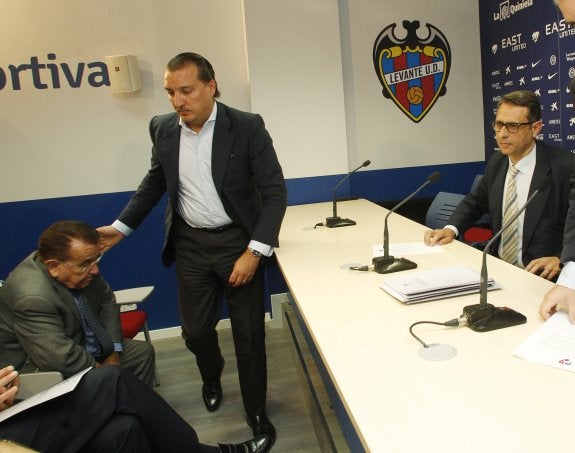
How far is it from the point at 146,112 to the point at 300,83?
116 cm

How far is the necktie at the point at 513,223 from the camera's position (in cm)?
250

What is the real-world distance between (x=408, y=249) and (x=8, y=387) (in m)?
1.70

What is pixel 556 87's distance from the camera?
11.0 feet

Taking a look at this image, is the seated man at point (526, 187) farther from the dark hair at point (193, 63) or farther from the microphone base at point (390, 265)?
the dark hair at point (193, 63)

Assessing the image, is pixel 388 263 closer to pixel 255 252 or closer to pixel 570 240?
pixel 255 252

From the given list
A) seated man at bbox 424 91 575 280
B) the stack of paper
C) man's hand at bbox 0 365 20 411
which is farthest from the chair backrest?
man's hand at bbox 0 365 20 411

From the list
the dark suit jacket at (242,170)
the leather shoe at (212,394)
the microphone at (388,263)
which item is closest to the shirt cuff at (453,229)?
the microphone at (388,263)

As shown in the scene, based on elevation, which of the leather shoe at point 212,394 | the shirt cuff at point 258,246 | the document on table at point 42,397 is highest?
the shirt cuff at point 258,246

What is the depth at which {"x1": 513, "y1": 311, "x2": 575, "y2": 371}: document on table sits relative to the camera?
116 cm

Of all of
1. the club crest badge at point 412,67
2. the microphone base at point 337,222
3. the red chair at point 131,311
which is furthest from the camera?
the club crest badge at point 412,67

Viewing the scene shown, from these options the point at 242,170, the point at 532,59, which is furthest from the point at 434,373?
the point at 532,59

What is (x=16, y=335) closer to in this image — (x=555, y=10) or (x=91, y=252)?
(x=91, y=252)

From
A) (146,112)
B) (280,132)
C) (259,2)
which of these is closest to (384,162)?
(280,132)

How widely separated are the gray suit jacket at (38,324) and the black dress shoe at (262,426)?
0.85 metres
